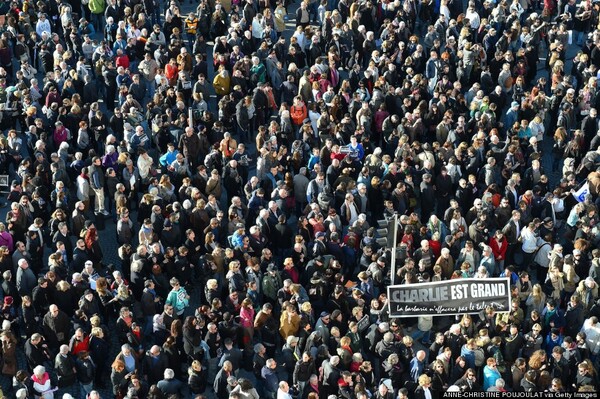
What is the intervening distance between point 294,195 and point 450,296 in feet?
20.2

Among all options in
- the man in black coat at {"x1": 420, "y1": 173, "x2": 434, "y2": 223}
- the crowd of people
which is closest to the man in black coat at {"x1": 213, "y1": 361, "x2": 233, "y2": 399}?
the crowd of people

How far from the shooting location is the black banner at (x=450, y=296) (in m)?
19.3

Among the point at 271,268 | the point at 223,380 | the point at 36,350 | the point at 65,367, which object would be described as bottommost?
the point at 223,380

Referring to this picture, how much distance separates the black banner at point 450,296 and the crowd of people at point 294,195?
3.26ft

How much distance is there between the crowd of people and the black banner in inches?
39.1

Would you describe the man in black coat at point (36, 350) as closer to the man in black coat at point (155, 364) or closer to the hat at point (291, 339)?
the man in black coat at point (155, 364)

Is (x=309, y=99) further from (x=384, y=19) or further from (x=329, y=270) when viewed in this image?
(x=329, y=270)

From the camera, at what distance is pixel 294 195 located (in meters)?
24.8

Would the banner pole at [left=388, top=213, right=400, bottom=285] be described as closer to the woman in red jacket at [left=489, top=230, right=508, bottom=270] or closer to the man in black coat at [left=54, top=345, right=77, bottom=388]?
the woman in red jacket at [left=489, top=230, right=508, bottom=270]

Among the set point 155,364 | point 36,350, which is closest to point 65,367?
point 36,350

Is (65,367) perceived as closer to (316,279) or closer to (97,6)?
(316,279)

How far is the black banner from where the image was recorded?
19.3 meters

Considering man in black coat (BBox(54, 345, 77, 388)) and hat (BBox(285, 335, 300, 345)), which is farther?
hat (BBox(285, 335, 300, 345))

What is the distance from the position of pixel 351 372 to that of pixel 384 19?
13.8m
